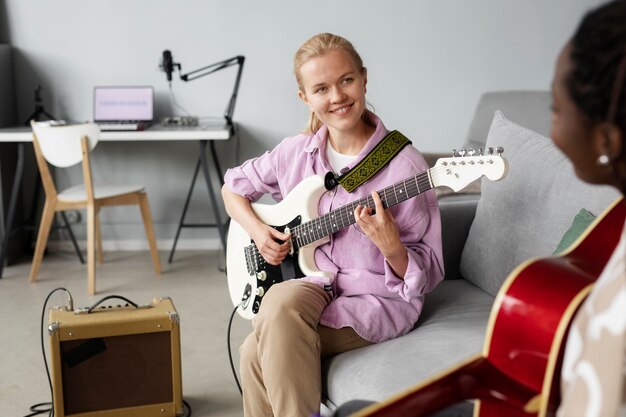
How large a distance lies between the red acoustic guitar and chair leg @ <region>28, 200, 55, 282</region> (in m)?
2.96

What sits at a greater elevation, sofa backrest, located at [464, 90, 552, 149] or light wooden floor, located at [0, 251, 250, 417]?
sofa backrest, located at [464, 90, 552, 149]

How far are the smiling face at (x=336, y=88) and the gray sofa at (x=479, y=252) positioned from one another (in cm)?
46

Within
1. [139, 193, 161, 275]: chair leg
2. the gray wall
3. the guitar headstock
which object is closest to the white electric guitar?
the guitar headstock

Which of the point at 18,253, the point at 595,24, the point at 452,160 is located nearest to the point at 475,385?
the point at 595,24

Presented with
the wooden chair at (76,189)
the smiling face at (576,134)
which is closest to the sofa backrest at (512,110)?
the wooden chair at (76,189)

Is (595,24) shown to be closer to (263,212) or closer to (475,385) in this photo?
(475,385)

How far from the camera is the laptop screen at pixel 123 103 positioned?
4.28 meters

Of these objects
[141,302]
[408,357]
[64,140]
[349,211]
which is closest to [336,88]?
[349,211]

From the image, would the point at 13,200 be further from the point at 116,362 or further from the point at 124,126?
the point at 116,362

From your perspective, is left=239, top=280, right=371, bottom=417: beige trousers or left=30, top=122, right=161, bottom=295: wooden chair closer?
left=239, top=280, right=371, bottom=417: beige trousers

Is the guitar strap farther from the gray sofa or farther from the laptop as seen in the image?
the laptop

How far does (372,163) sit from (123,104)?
253 cm

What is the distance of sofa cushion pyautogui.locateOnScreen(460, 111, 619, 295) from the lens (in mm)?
1995

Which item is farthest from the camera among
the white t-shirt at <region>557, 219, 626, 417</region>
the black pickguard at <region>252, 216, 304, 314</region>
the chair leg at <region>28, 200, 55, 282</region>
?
the chair leg at <region>28, 200, 55, 282</region>
